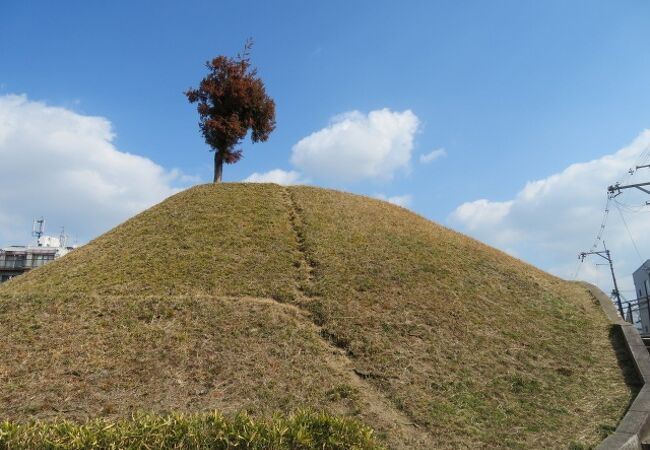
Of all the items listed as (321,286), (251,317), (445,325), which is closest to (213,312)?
(251,317)

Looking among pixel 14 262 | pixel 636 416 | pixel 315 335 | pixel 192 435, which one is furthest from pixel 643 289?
pixel 14 262

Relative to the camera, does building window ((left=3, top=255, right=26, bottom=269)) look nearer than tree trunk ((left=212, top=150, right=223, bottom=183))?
No

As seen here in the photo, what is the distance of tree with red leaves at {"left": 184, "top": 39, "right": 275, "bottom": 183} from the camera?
25953 mm

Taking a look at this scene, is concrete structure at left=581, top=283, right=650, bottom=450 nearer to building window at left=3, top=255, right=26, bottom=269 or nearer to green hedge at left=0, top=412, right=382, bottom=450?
green hedge at left=0, top=412, right=382, bottom=450

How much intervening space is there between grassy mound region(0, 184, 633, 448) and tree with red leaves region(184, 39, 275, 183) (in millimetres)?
7941

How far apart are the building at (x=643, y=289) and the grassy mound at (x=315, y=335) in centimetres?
715

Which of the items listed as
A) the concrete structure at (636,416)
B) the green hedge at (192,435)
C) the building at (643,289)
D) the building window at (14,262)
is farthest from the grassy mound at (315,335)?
the building window at (14,262)

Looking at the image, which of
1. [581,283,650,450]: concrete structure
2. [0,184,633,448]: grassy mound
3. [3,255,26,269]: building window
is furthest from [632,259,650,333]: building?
[3,255,26,269]: building window

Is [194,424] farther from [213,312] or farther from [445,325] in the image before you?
[445,325]

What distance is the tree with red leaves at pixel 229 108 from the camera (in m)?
26.0

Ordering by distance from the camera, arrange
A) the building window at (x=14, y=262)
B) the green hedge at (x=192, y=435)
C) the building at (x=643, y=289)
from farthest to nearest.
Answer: the building window at (x=14, y=262), the building at (x=643, y=289), the green hedge at (x=192, y=435)

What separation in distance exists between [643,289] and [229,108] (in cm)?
2623

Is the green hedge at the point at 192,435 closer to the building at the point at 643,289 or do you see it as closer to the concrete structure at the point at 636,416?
the concrete structure at the point at 636,416

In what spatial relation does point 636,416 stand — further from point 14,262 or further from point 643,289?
point 14,262
